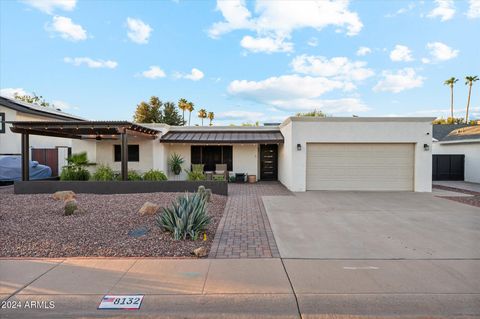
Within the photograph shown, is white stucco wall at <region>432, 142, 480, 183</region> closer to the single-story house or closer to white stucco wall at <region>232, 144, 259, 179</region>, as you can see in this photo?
the single-story house

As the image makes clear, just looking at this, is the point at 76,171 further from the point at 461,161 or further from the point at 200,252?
the point at 461,161

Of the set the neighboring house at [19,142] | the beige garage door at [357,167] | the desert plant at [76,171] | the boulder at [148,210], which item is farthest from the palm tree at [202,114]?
the boulder at [148,210]

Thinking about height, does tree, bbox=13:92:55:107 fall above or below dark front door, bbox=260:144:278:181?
above

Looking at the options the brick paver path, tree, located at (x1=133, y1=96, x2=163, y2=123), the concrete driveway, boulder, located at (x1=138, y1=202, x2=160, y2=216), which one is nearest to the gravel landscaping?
boulder, located at (x1=138, y1=202, x2=160, y2=216)

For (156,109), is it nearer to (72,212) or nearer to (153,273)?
(72,212)

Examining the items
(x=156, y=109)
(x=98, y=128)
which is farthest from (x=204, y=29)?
(x=156, y=109)

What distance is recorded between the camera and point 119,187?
37.9 ft

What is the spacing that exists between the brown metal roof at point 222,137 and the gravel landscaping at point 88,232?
6.91 metres

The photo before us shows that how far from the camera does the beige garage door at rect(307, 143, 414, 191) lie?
43.0 feet

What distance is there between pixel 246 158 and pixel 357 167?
262 inches

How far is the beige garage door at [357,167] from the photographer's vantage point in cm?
1310

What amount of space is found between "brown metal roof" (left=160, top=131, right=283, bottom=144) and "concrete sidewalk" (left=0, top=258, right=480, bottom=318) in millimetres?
11160

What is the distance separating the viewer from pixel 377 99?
20344mm

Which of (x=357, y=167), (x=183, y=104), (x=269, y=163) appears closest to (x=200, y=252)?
(x=357, y=167)
